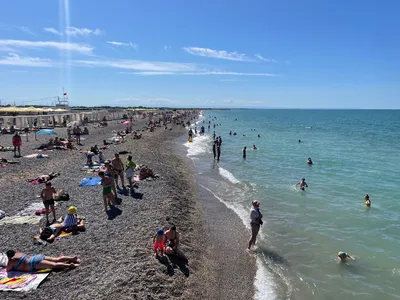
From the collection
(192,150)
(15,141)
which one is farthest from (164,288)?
(192,150)

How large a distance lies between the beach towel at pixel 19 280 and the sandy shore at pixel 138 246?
0.17 m

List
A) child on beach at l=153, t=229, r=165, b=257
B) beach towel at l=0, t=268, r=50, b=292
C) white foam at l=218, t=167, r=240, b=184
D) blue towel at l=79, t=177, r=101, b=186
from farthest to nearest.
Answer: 1. white foam at l=218, t=167, r=240, b=184
2. blue towel at l=79, t=177, r=101, b=186
3. child on beach at l=153, t=229, r=165, b=257
4. beach towel at l=0, t=268, r=50, b=292

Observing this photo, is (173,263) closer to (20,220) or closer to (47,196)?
(47,196)

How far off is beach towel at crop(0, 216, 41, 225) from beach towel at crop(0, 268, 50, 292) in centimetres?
316

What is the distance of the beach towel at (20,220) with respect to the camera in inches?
401

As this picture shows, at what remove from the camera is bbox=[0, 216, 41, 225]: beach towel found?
1019 centimetres

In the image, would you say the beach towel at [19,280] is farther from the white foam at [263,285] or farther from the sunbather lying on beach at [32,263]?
the white foam at [263,285]

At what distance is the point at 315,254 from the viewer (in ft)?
33.7

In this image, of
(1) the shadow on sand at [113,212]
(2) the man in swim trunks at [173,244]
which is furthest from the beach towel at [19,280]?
(1) the shadow on sand at [113,212]

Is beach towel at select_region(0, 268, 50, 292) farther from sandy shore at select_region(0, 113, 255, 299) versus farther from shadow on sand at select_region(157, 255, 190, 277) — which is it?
shadow on sand at select_region(157, 255, 190, 277)

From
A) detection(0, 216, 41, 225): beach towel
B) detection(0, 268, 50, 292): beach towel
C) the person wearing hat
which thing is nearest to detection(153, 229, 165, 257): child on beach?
detection(0, 268, 50, 292): beach towel

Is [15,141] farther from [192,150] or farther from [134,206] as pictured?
[192,150]

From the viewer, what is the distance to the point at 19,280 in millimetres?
6887

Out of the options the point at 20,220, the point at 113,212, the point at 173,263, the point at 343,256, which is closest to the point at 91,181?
the point at 113,212
